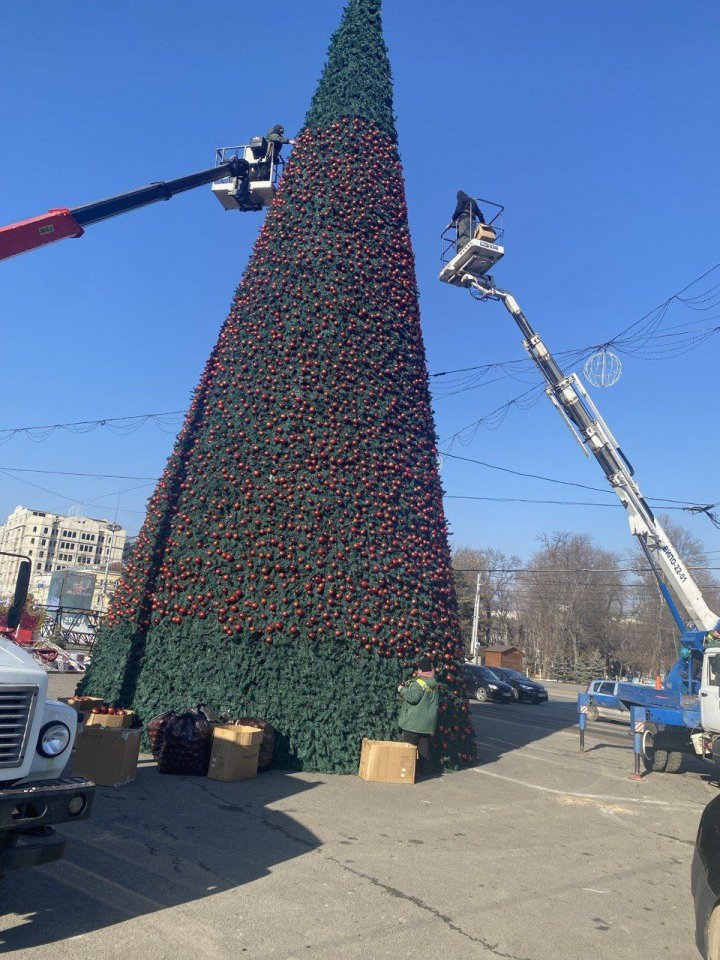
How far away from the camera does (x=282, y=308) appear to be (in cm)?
938

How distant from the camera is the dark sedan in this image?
3.27m

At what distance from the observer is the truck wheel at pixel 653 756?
11.1m

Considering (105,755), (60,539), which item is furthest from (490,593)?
(60,539)

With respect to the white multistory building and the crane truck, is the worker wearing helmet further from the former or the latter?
the white multistory building

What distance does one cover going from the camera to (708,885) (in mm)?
3359

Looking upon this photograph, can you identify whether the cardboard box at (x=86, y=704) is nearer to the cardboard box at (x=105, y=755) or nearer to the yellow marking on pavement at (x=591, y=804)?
the cardboard box at (x=105, y=755)

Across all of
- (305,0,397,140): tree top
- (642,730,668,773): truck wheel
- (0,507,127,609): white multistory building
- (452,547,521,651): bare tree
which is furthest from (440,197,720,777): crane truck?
(0,507,127,609): white multistory building

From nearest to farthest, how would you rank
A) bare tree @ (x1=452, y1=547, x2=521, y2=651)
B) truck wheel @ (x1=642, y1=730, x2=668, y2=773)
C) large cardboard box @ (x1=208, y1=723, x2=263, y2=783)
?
large cardboard box @ (x1=208, y1=723, x2=263, y2=783) < truck wheel @ (x1=642, y1=730, x2=668, y2=773) < bare tree @ (x1=452, y1=547, x2=521, y2=651)

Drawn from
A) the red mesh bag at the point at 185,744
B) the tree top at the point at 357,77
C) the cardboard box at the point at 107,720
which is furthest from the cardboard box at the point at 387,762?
the tree top at the point at 357,77

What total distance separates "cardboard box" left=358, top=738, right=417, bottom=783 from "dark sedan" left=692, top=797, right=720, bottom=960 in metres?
4.38

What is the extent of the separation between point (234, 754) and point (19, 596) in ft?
9.42

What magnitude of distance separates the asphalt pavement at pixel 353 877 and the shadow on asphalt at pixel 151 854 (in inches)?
0.6

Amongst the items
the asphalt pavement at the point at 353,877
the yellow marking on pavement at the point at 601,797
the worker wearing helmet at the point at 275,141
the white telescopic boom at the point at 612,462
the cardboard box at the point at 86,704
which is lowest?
the yellow marking on pavement at the point at 601,797

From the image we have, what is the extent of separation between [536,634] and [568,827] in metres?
55.7
